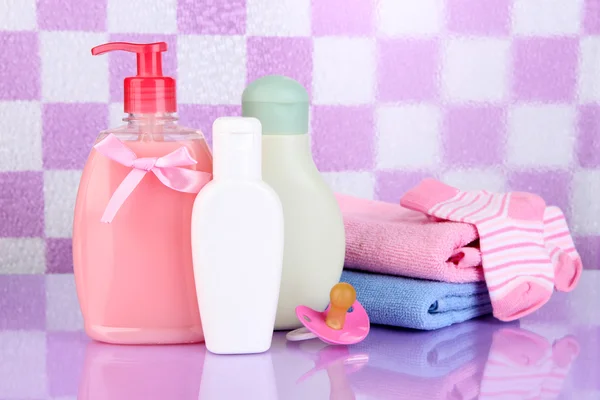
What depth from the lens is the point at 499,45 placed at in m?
1.18

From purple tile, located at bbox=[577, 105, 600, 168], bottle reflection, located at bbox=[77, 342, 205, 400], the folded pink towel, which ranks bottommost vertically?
bottle reflection, located at bbox=[77, 342, 205, 400]

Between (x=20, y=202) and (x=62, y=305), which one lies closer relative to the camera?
(x=62, y=305)

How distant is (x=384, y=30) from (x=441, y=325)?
48 centimetres

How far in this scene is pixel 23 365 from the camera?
28.0 inches

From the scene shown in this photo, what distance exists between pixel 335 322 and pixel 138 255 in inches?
6.9

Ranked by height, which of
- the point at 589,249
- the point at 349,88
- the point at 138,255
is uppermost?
the point at 349,88

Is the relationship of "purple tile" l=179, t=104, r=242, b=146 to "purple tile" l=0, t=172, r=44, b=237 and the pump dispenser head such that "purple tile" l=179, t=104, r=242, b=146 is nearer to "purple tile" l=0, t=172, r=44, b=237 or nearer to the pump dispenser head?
"purple tile" l=0, t=172, r=44, b=237

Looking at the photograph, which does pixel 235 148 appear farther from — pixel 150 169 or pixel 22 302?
pixel 22 302

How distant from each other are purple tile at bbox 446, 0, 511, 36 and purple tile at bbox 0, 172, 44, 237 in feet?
1.88

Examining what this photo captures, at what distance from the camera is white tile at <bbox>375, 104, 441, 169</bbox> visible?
1178 millimetres

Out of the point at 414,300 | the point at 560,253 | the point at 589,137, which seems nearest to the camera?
the point at 414,300

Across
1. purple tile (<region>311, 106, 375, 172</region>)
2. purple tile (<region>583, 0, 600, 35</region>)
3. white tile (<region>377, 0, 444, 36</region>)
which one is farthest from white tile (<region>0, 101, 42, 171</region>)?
purple tile (<region>583, 0, 600, 35</region>)

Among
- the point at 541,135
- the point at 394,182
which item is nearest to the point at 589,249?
the point at 541,135

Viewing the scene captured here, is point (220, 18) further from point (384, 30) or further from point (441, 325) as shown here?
point (441, 325)
